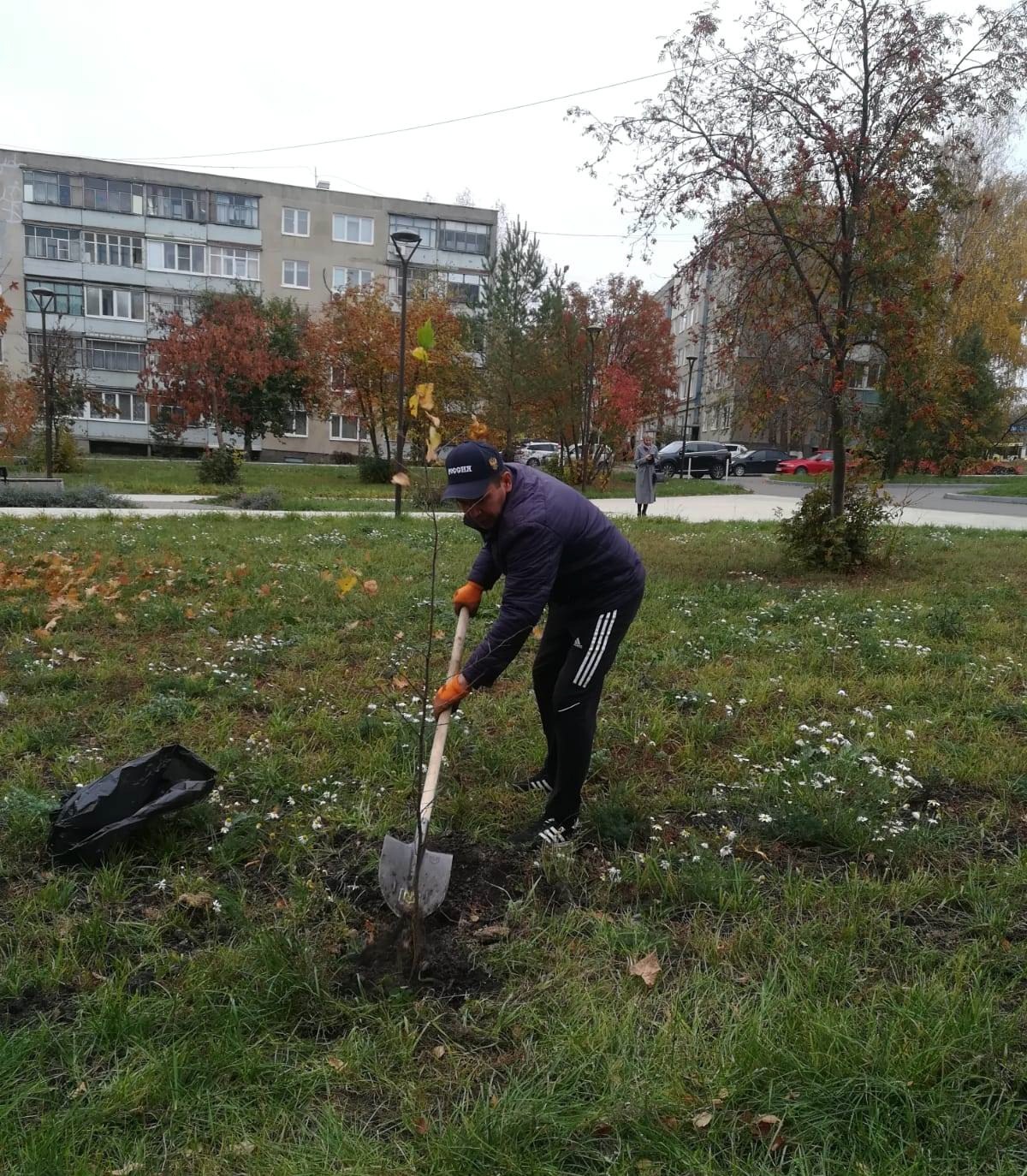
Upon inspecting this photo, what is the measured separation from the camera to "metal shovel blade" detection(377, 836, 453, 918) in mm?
2562

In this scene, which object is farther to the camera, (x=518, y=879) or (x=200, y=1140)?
(x=518, y=879)

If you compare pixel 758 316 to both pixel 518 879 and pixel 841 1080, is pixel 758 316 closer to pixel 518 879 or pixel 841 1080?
pixel 518 879

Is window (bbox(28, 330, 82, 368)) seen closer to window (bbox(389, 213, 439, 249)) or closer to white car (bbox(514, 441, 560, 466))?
white car (bbox(514, 441, 560, 466))

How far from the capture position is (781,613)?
21.6 ft

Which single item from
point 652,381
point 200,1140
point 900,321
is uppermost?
point 652,381

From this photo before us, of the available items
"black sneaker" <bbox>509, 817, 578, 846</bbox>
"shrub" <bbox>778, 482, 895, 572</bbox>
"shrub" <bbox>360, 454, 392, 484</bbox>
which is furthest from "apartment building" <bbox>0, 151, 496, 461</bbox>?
"black sneaker" <bbox>509, 817, 578, 846</bbox>

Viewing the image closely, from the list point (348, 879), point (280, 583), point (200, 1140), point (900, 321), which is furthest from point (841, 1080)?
point (900, 321)

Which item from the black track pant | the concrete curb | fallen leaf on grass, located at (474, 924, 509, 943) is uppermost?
the concrete curb

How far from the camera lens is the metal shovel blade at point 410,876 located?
256 centimetres

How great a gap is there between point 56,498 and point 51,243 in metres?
35.2

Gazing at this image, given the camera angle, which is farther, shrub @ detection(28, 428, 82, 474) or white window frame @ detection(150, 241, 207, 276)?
white window frame @ detection(150, 241, 207, 276)

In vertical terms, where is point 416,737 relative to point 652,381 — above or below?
below

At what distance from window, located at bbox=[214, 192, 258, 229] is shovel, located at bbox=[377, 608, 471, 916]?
160 feet

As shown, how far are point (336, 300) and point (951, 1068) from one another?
97.4 ft
